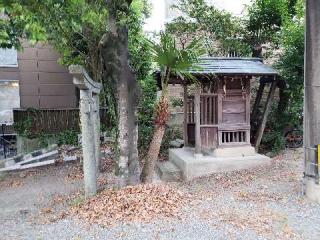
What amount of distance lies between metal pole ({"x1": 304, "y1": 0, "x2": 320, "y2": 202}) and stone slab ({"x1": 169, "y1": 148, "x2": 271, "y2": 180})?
272 cm

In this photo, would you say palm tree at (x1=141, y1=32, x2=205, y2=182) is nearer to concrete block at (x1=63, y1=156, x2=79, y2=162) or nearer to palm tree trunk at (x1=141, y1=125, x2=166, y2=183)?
palm tree trunk at (x1=141, y1=125, x2=166, y2=183)

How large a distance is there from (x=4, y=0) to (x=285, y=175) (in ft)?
21.8

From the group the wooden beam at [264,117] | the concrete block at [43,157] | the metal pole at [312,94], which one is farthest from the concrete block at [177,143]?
the metal pole at [312,94]

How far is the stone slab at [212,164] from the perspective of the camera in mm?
8797

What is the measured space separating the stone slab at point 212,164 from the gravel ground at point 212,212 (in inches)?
13.6

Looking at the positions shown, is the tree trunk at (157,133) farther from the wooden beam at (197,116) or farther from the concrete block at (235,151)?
the concrete block at (235,151)

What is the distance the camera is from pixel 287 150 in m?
10.6

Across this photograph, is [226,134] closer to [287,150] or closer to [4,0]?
[287,150]

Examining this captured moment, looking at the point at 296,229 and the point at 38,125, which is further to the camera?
the point at 38,125

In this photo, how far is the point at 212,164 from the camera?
8.86 metres

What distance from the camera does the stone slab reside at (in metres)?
8.80

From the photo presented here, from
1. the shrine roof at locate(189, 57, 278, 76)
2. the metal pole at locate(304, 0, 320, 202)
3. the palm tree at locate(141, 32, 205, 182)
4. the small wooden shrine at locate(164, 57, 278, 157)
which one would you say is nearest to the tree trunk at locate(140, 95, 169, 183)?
the palm tree at locate(141, 32, 205, 182)

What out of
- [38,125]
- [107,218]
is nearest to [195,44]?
[107,218]

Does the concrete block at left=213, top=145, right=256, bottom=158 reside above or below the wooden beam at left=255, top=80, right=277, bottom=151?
below
